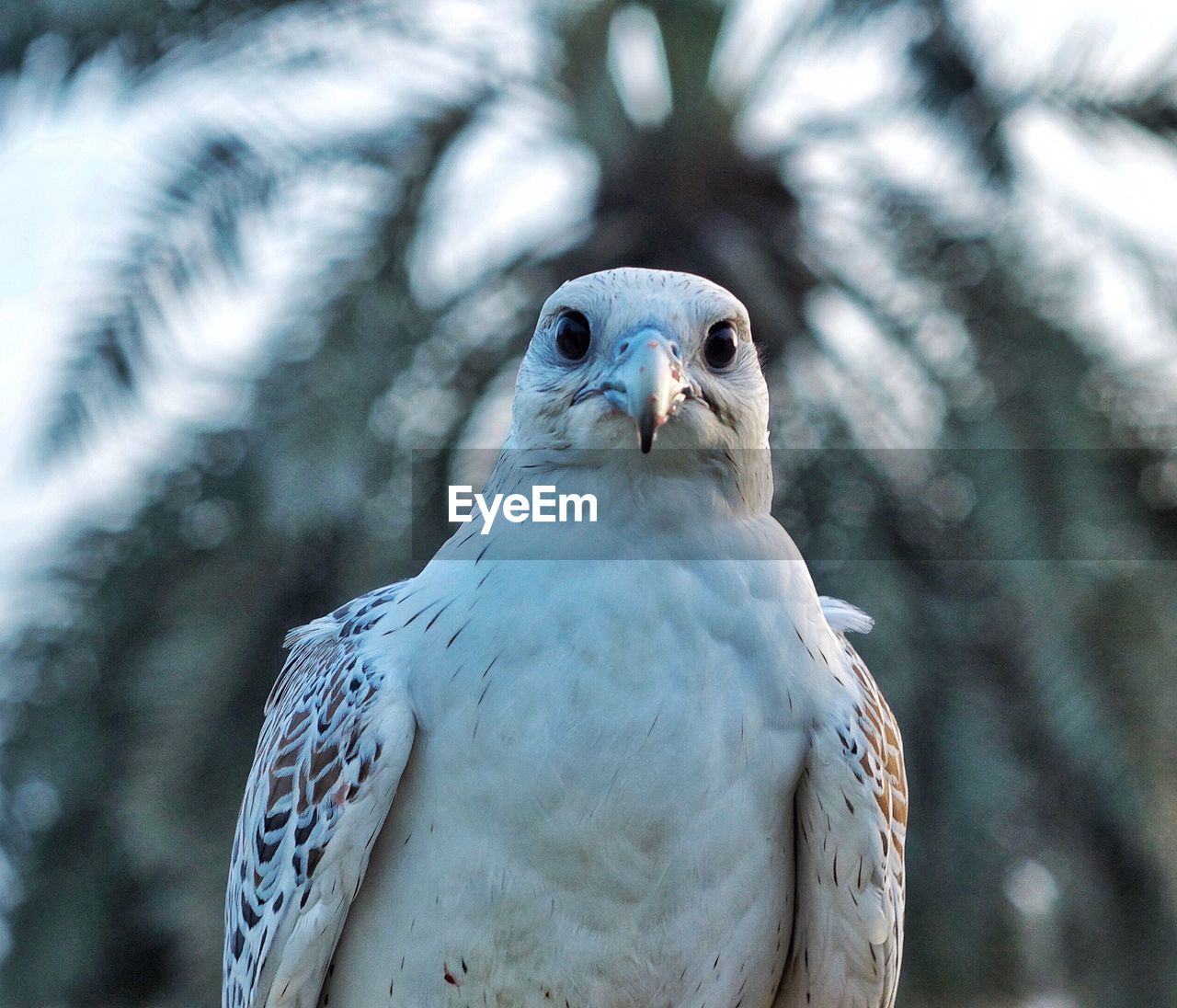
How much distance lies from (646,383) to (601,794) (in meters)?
0.84

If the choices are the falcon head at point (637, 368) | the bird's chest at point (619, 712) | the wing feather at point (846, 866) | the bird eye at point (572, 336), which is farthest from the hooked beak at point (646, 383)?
the wing feather at point (846, 866)

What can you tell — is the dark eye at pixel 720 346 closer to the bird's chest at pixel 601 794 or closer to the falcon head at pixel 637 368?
the falcon head at pixel 637 368

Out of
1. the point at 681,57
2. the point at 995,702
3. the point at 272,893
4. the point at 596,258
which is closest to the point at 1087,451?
the point at 995,702

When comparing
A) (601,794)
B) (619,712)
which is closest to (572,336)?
(619,712)

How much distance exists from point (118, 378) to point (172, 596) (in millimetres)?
1175

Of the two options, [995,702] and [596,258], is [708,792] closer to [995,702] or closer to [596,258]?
[995,702]

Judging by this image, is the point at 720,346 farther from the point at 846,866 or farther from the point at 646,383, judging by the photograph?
the point at 846,866

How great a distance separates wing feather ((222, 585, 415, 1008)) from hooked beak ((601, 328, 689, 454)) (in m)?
0.79

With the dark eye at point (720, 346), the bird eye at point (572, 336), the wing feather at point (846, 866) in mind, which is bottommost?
the wing feather at point (846, 866)

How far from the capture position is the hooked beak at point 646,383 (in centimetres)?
272

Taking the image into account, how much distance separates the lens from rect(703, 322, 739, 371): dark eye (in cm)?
311

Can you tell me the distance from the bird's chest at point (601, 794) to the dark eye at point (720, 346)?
52 cm

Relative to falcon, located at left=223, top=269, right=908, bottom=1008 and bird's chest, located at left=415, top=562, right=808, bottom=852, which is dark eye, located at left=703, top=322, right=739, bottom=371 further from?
bird's chest, located at left=415, top=562, right=808, bottom=852

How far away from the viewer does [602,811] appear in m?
2.78
